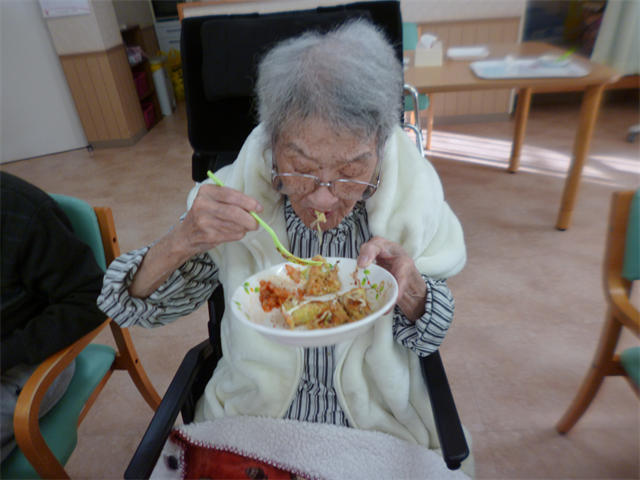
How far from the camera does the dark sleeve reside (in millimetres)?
1020

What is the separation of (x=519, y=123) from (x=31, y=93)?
4.93 metres

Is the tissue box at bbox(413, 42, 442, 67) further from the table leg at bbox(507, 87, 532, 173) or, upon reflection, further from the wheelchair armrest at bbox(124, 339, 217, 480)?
the wheelchair armrest at bbox(124, 339, 217, 480)

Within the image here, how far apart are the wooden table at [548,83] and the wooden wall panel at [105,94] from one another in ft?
10.7

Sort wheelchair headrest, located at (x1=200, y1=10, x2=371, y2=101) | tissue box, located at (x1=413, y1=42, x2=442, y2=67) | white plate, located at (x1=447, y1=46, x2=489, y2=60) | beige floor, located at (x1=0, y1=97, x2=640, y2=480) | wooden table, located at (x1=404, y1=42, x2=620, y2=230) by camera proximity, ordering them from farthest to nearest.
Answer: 1. white plate, located at (x1=447, y1=46, x2=489, y2=60)
2. tissue box, located at (x1=413, y1=42, x2=442, y2=67)
3. wooden table, located at (x1=404, y1=42, x2=620, y2=230)
4. beige floor, located at (x1=0, y1=97, x2=640, y2=480)
5. wheelchair headrest, located at (x1=200, y1=10, x2=371, y2=101)

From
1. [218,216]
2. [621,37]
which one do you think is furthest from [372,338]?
[621,37]

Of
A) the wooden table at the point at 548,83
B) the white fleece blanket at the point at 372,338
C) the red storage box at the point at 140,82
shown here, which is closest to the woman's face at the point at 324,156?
the white fleece blanket at the point at 372,338

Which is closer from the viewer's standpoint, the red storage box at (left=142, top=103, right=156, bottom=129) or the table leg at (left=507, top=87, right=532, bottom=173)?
the table leg at (left=507, top=87, right=532, bottom=173)

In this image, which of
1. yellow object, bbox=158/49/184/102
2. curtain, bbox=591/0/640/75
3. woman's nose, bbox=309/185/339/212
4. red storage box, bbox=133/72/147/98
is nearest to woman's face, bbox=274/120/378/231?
woman's nose, bbox=309/185/339/212

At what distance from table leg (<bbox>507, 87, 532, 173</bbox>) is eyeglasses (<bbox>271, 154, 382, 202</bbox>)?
2.59 m

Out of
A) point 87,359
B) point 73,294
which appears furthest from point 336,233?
point 87,359

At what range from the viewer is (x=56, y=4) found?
3.95 meters

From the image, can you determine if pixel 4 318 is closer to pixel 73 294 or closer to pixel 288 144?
pixel 73 294

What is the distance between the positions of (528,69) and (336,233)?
6.57 feet

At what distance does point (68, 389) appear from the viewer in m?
1.18
